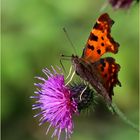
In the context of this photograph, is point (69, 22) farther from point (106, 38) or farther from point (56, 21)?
point (106, 38)

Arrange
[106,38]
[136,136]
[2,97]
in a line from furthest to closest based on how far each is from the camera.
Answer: [2,97], [136,136], [106,38]

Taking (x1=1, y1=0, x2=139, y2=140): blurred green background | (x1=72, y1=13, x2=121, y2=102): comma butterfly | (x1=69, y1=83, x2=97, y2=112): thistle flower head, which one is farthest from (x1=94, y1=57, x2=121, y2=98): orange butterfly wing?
(x1=1, y1=0, x2=139, y2=140): blurred green background

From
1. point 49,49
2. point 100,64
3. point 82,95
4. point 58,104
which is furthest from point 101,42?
point 49,49

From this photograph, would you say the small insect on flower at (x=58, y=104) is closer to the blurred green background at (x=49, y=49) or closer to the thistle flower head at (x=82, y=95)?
the thistle flower head at (x=82, y=95)

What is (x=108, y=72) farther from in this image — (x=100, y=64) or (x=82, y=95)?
(x=82, y=95)

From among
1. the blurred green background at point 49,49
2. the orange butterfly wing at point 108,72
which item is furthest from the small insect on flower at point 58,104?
the blurred green background at point 49,49

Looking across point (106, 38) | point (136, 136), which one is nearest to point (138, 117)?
point (136, 136)

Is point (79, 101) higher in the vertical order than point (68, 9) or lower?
lower
